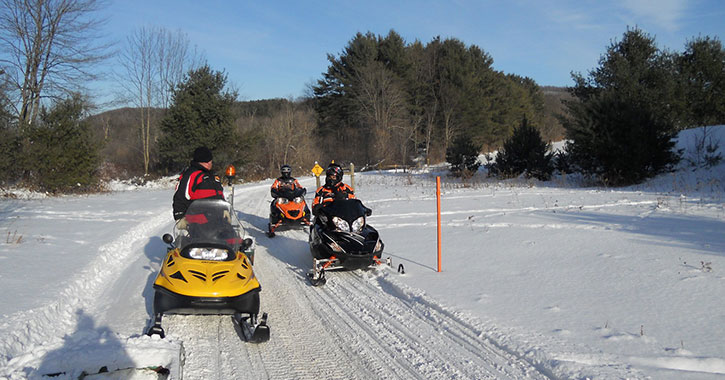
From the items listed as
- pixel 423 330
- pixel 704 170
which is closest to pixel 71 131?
pixel 423 330

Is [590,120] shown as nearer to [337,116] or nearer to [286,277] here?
[286,277]

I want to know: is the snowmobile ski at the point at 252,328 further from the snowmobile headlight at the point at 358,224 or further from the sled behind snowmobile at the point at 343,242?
the snowmobile headlight at the point at 358,224

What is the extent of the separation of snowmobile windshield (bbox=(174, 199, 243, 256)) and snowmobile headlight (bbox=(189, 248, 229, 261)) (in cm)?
15

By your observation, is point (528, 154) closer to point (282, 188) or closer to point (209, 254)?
point (282, 188)

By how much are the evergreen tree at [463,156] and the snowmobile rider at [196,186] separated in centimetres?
2179

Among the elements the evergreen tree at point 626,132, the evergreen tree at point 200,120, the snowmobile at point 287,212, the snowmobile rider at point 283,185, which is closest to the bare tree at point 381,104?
the evergreen tree at point 200,120

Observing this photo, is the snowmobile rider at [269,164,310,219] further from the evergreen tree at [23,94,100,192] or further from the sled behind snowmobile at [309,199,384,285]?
the evergreen tree at [23,94,100,192]

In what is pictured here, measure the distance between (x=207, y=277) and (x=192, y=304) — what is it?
0.98 ft

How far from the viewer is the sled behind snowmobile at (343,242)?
691 cm

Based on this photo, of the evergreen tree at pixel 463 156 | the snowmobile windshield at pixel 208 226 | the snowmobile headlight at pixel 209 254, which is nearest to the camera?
the snowmobile headlight at pixel 209 254

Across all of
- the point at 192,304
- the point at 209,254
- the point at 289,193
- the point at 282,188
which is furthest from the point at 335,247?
the point at 282,188

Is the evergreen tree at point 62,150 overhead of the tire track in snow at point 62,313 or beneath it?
overhead

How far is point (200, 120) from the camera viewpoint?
3131 cm

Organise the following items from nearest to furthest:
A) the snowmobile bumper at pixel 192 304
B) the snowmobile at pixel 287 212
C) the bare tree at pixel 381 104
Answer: the snowmobile bumper at pixel 192 304, the snowmobile at pixel 287 212, the bare tree at pixel 381 104
